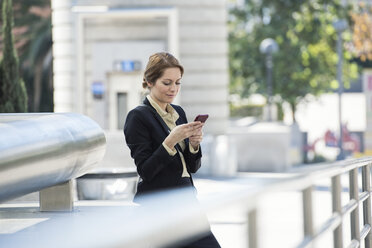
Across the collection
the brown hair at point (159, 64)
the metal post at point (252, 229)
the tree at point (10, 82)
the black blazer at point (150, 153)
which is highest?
the tree at point (10, 82)

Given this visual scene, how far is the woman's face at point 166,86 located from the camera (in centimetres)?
404

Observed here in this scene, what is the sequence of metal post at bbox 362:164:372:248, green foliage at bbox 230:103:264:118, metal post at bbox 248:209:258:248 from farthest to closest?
green foliage at bbox 230:103:264:118, metal post at bbox 362:164:372:248, metal post at bbox 248:209:258:248

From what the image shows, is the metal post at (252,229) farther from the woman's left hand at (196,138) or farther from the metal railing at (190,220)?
the woman's left hand at (196,138)

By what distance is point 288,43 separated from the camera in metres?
34.4

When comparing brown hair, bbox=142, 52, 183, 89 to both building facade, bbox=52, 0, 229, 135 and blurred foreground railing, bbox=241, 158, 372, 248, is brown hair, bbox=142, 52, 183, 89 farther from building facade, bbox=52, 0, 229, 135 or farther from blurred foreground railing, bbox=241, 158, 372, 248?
building facade, bbox=52, 0, 229, 135

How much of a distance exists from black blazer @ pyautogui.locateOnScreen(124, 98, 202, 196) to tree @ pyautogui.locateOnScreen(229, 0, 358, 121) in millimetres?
30425

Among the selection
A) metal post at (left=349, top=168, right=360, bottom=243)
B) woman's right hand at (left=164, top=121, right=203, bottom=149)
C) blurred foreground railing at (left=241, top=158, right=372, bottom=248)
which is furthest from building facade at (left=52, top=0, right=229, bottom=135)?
woman's right hand at (left=164, top=121, right=203, bottom=149)

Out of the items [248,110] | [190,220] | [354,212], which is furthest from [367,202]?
[248,110]

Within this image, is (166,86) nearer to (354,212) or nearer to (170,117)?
(170,117)

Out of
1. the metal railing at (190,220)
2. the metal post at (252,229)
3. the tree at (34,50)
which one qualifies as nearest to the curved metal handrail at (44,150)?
the metal railing at (190,220)

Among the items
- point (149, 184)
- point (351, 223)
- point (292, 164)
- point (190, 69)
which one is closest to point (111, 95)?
point (190, 69)

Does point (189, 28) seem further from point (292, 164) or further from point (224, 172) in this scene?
point (292, 164)

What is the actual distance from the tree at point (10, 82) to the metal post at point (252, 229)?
880 centimetres

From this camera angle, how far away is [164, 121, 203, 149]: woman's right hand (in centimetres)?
387
